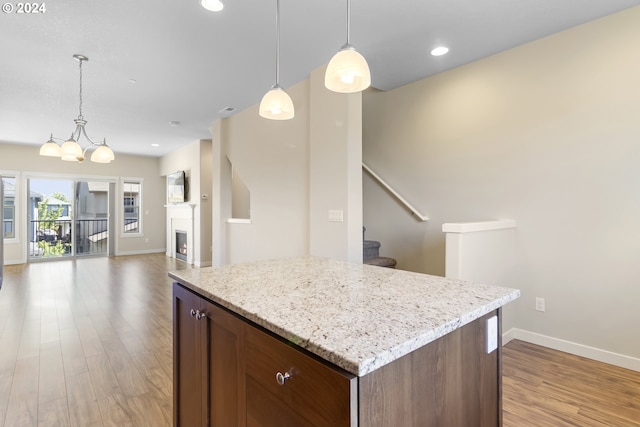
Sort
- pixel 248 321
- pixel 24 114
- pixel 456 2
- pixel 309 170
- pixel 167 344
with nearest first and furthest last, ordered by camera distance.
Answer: pixel 248 321 < pixel 456 2 < pixel 167 344 < pixel 309 170 < pixel 24 114

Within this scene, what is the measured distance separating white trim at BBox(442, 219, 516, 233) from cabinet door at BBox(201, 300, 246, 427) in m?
1.96

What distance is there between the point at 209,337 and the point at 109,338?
7.89 feet

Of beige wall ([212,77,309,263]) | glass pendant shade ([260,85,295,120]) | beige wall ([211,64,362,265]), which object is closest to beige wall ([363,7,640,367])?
beige wall ([211,64,362,265])

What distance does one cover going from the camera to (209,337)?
50.1 inches

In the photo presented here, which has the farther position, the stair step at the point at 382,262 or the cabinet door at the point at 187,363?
the stair step at the point at 382,262

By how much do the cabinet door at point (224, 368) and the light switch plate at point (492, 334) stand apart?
850 millimetres

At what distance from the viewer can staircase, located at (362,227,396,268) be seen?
3719mm

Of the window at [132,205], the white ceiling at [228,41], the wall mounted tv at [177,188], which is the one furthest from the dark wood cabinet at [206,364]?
the window at [132,205]

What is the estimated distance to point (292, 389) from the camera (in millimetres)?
848

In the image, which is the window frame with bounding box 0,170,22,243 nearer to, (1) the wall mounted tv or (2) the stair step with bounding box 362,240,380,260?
(1) the wall mounted tv

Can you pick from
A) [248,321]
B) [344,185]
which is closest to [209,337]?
[248,321]

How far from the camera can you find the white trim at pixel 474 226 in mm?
2551

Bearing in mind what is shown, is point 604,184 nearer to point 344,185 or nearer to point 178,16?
point 344,185

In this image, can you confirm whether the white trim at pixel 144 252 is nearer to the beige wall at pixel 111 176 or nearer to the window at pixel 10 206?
the beige wall at pixel 111 176
